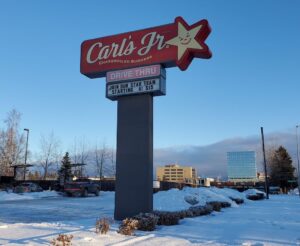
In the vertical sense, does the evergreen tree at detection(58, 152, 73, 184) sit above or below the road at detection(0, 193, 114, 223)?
above

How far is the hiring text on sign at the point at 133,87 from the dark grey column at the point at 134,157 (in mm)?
307

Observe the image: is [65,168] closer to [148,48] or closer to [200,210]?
[200,210]

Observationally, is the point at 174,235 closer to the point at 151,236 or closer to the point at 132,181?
the point at 151,236

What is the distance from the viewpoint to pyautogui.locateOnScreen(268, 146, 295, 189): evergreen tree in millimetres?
80625

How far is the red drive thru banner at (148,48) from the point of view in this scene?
50.2 ft

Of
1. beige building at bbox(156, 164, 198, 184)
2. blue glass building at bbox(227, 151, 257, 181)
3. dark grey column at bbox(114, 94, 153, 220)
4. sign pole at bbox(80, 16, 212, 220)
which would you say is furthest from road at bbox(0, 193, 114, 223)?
beige building at bbox(156, 164, 198, 184)

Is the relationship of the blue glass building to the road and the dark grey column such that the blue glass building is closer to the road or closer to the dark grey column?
the road

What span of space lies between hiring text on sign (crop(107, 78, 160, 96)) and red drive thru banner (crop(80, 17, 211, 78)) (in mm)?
754

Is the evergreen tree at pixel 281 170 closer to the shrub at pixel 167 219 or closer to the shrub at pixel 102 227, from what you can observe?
the shrub at pixel 167 219

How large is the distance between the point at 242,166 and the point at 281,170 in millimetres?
61531

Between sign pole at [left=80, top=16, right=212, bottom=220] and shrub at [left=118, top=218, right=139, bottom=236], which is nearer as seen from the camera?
shrub at [left=118, top=218, right=139, bottom=236]

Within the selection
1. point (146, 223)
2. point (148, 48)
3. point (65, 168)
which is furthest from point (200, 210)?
point (65, 168)

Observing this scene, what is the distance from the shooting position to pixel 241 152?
14338 cm

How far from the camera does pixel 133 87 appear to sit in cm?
1641
